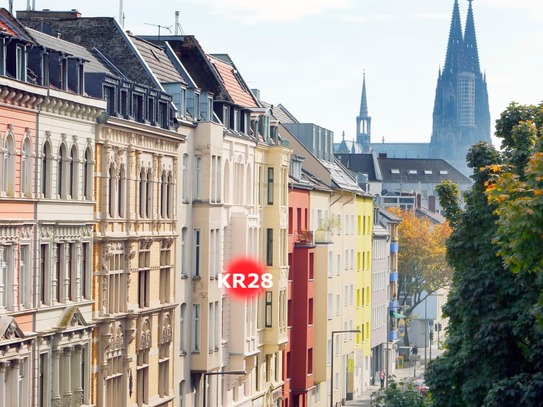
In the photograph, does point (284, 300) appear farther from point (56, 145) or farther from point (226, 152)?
point (56, 145)

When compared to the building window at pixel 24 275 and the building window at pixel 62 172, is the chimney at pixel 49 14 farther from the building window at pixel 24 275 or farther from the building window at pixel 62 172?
the building window at pixel 24 275

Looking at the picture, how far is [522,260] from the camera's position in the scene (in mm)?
33156

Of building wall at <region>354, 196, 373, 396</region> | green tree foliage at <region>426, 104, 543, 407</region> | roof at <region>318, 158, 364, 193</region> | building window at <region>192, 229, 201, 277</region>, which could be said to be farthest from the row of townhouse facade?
building wall at <region>354, 196, 373, 396</region>

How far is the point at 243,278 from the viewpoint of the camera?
2970 inches

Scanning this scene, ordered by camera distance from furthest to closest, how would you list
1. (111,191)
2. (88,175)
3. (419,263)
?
(419,263) → (111,191) → (88,175)

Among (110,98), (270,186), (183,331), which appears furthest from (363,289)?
(110,98)

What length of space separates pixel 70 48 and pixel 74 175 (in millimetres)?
8098

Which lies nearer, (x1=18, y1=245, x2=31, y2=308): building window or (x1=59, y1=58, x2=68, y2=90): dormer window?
(x1=18, y1=245, x2=31, y2=308): building window

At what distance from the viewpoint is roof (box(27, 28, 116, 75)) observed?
5578 cm

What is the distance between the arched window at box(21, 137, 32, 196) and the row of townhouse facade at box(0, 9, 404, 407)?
0.05m

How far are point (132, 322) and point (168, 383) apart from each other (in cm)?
599

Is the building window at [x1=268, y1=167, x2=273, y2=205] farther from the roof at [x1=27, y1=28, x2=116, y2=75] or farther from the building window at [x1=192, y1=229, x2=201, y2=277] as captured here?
the roof at [x1=27, y1=28, x2=116, y2=75]

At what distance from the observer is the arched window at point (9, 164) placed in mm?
47812

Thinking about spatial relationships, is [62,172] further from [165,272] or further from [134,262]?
[165,272]
